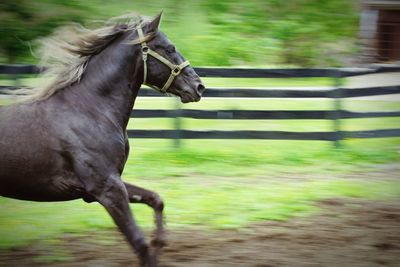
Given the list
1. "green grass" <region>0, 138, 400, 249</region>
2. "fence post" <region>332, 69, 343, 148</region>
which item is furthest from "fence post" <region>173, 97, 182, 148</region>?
"fence post" <region>332, 69, 343, 148</region>

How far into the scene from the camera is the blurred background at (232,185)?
16.0 feet

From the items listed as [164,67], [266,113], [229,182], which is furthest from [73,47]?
[266,113]

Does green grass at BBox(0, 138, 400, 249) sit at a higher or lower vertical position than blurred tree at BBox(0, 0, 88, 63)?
lower

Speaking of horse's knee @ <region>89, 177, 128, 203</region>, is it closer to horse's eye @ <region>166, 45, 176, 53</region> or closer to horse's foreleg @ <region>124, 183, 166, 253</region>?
horse's foreleg @ <region>124, 183, 166, 253</region>

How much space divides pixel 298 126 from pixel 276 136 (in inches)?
89.8

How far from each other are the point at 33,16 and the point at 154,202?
1.60 m

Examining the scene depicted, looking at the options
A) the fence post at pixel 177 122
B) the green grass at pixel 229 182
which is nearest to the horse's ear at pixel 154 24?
the green grass at pixel 229 182

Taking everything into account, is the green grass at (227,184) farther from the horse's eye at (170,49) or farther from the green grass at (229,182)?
the horse's eye at (170,49)

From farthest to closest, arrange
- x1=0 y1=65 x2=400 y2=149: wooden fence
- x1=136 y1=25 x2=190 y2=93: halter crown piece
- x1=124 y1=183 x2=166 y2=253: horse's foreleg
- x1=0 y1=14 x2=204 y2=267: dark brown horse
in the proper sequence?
1. x1=0 y1=65 x2=400 y2=149: wooden fence
2. x1=124 y1=183 x2=166 y2=253: horse's foreleg
3. x1=136 y1=25 x2=190 y2=93: halter crown piece
4. x1=0 y1=14 x2=204 y2=267: dark brown horse

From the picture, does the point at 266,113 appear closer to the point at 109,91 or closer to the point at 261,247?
the point at 261,247

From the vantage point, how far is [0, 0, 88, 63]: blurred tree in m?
4.45

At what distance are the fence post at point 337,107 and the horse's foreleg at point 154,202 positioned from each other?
16.4ft

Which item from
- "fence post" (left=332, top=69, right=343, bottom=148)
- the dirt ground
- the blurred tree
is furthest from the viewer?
"fence post" (left=332, top=69, right=343, bottom=148)

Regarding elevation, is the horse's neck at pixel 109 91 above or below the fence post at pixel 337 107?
above
